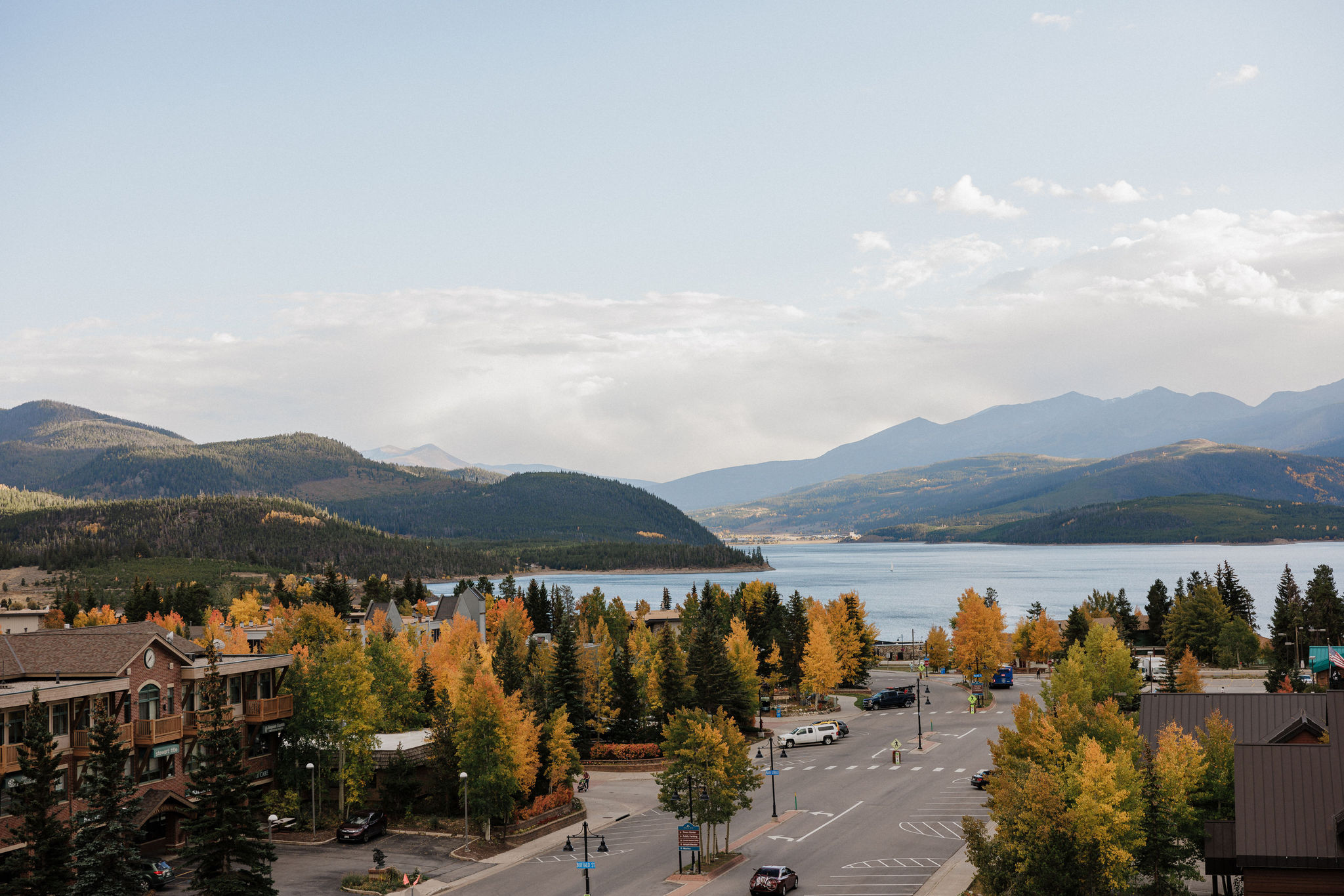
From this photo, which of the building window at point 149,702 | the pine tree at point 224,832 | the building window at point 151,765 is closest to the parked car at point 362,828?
the building window at point 151,765

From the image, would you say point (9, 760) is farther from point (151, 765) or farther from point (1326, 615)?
point (1326, 615)

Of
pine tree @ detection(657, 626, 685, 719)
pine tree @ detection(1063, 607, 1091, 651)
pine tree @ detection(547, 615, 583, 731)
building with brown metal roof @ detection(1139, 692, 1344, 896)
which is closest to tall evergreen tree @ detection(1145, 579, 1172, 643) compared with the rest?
pine tree @ detection(1063, 607, 1091, 651)

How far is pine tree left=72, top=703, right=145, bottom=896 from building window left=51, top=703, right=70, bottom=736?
142 inches

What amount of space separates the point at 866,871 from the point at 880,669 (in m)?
86.9

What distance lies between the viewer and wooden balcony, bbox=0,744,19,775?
132 ft

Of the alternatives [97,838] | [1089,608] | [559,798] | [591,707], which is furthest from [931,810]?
[1089,608]

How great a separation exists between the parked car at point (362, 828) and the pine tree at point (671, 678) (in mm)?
26609

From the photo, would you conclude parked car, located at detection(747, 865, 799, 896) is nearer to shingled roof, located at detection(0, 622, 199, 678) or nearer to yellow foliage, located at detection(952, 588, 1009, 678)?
shingled roof, located at detection(0, 622, 199, 678)

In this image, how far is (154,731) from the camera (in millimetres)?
47031

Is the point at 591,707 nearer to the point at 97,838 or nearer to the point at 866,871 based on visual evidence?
the point at 866,871

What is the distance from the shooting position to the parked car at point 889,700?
91.2 metres

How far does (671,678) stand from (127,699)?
38307 millimetres

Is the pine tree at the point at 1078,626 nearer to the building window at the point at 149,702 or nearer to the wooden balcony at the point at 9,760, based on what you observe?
the building window at the point at 149,702

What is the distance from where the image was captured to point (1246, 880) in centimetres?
3259
